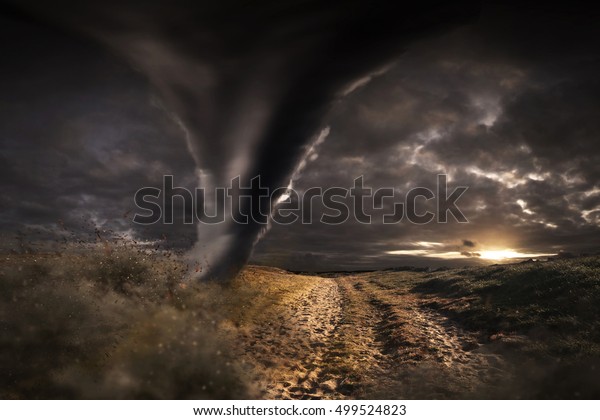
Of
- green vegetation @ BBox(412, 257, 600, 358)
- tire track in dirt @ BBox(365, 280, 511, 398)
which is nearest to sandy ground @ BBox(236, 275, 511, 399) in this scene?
tire track in dirt @ BBox(365, 280, 511, 398)

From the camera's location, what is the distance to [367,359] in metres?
9.91

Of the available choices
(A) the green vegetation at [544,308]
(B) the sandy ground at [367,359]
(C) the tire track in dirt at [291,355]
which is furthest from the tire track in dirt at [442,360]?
(C) the tire track in dirt at [291,355]

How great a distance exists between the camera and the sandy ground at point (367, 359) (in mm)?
7762

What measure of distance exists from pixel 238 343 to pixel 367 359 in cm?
439

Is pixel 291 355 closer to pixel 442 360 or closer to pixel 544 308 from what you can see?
pixel 442 360

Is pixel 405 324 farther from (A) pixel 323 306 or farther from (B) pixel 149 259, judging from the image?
(B) pixel 149 259

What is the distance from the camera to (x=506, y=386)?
7.58m

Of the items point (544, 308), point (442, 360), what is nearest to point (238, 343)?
point (442, 360)

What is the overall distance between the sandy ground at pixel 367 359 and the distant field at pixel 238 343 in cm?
5

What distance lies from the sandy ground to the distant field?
1.8 inches

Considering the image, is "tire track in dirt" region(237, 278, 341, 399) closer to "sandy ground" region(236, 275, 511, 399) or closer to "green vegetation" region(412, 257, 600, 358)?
"sandy ground" region(236, 275, 511, 399)

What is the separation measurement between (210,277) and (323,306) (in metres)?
7.68

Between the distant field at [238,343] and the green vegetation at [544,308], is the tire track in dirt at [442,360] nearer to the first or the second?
the distant field at [238,343]

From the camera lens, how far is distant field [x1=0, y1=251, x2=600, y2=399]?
7.06 meters
